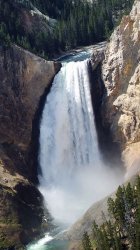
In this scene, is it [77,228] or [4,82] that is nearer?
[77,228]

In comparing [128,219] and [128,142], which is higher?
[128,142]

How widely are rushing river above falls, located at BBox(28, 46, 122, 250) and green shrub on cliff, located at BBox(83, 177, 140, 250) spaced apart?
65.8 feet

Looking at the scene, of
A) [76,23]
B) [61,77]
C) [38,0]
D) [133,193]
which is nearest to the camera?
[133,193]

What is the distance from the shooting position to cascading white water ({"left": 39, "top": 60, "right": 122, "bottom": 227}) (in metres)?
88.1

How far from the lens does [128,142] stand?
86.8m

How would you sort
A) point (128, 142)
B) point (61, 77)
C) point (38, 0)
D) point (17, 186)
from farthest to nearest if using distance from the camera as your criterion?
point (38, 0) < point (61, 77) < point (128, 142) < point (17, 186)

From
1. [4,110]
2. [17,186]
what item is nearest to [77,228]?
[17,186]

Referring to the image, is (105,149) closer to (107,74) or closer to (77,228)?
(107,74)

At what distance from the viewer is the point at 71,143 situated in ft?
303

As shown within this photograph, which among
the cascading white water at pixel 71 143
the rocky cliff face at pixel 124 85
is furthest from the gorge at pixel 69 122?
the rocky cliff face at pixel 124 85

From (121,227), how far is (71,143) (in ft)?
102

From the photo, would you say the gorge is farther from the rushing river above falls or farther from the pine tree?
the pine tree

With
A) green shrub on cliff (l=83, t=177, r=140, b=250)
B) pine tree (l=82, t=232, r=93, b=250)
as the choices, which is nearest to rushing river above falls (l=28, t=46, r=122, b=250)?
green shrub on cliff (l=83, t=177, r=140, b=250)

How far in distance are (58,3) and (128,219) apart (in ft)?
320
